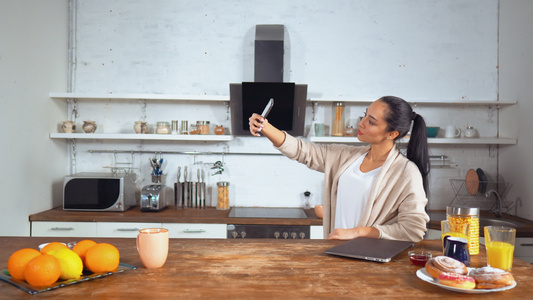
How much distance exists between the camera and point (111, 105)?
386cm

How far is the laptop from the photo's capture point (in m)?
1.34

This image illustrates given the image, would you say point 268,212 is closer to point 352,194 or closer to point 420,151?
point 352,194

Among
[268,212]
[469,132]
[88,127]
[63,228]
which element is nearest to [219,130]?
[268,212]

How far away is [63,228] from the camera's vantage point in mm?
3211

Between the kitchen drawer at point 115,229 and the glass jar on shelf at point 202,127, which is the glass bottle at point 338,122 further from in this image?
the kitchen drawer at point 115,229

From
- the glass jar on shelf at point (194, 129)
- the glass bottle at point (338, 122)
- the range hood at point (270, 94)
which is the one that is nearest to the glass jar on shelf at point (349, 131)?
the glass bottle at point (338, 122)

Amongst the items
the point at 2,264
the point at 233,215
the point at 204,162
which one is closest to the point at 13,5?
the point at 204,162

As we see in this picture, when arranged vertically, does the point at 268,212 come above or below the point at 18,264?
below

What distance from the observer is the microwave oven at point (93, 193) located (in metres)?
3.37

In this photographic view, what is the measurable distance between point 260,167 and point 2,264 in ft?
8.92

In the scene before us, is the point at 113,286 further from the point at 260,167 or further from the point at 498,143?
the point at 498,143

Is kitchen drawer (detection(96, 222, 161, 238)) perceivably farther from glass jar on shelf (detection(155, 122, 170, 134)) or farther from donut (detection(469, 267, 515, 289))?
donut (detection(469, 267, 515, 289))

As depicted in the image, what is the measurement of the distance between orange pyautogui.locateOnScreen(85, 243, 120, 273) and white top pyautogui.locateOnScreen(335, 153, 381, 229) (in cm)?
121

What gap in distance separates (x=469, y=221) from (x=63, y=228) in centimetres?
277
